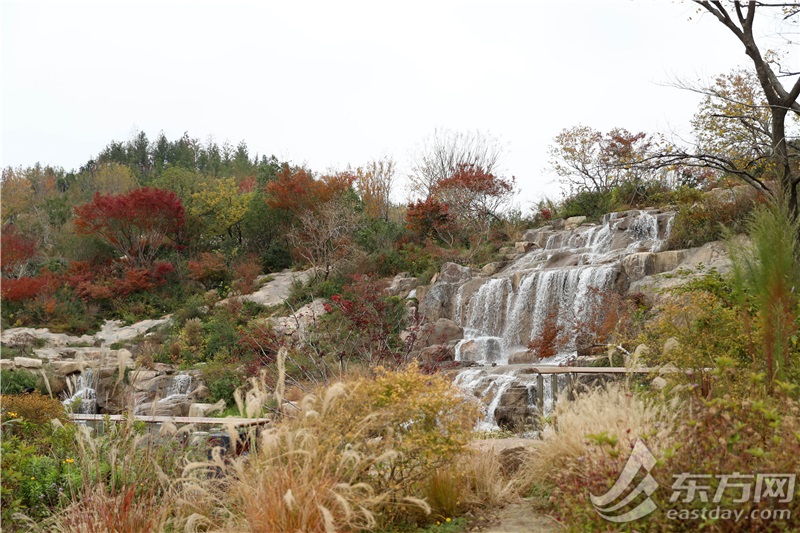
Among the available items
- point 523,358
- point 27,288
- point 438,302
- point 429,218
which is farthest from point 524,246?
point 27,288

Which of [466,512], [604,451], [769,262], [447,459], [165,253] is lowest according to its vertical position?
[466,512]

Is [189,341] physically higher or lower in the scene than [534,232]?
lower

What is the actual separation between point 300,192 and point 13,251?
10109 mm

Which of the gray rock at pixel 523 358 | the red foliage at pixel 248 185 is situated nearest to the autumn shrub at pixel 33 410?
the gray rock at pixel 523 358

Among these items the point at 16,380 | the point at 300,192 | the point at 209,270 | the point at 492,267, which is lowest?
the point at 16,380

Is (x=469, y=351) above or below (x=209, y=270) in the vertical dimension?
below

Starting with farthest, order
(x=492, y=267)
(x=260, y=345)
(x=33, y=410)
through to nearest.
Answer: (x=492, y=267)
(x=260, y=345)
(x=33, y=410)

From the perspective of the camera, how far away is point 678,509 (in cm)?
272

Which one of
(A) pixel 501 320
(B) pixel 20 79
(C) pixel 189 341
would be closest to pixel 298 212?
(C) pixel 189 341

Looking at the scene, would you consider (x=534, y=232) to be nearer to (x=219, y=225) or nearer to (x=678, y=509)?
(x=219, y=225)

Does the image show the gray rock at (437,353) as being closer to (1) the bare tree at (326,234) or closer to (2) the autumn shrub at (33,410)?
(2) the autumn shrub at (33,410)

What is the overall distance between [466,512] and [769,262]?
2710 mm

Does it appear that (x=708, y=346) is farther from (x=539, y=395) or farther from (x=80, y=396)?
(x=80, y=396)

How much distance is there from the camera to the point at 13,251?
71.2ft
